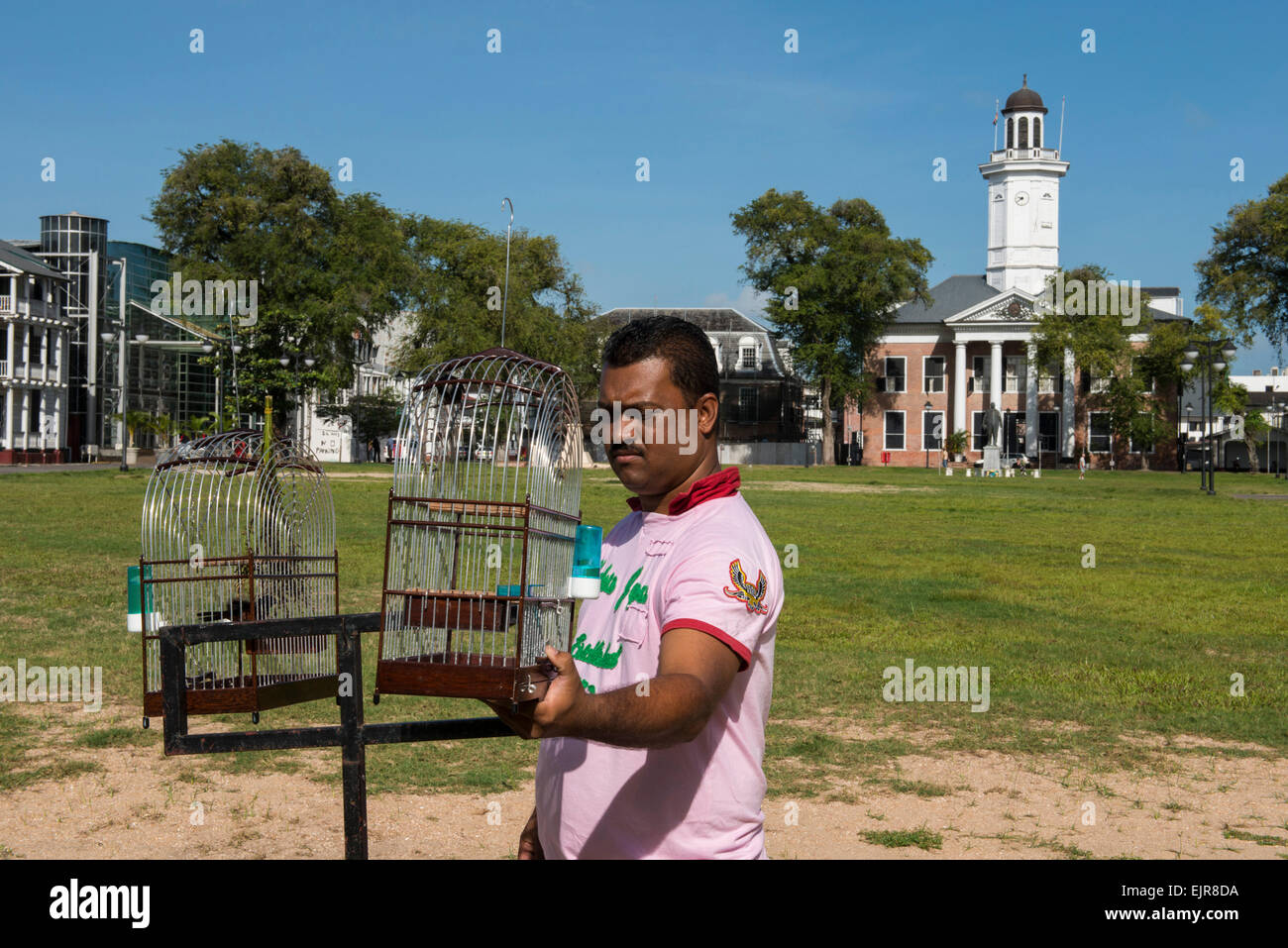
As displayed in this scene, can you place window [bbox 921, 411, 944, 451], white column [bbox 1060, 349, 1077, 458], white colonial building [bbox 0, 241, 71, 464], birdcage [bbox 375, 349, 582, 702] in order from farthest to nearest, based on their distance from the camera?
1. window [bbox 921, 411, 944, 451]
2. white column [bbox 1060, 349, 1077, 458]
3. white colonial building [bbox 0, 241, 71, 464]
4. birdcage [bbox 375, 349, 582, 702]

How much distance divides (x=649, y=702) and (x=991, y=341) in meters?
102

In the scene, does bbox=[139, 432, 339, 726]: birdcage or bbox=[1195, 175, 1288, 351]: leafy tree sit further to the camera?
bbox=[1195, 175, 1288, 351]: leafy tree

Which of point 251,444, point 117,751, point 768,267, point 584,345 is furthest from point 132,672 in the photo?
point 768,267

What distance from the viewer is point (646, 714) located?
2.51m

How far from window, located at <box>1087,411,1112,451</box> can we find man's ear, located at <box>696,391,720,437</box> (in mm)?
99423

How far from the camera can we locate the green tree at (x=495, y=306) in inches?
3059

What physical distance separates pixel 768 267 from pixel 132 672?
84745mm

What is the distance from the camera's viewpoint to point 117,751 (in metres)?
9.10

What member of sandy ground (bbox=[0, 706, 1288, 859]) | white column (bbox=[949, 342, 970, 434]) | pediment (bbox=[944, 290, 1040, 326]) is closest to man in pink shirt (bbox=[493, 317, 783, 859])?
sandy ground (bbox=[0, 706, 1288, 859])

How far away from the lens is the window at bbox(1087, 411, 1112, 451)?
318ft

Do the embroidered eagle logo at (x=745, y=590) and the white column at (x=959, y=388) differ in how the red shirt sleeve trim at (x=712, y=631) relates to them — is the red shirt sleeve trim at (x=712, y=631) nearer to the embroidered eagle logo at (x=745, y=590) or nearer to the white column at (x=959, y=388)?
the embroidered eagle logo at (x=745, y=590)

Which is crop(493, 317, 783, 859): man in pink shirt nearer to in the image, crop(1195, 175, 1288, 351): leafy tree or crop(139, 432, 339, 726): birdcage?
crop(139, 432, 339, 726): birdcage

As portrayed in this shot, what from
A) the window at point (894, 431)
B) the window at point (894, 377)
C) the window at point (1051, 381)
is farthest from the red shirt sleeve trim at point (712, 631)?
the window at point (894, 377)
